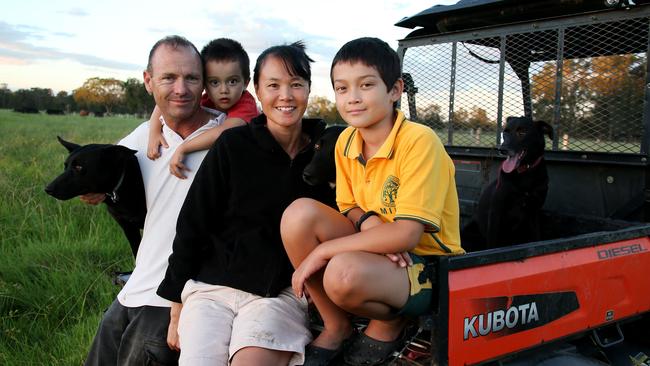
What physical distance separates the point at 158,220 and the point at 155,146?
0.35 metres

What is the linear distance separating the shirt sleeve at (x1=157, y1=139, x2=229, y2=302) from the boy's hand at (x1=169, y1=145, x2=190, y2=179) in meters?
0.26

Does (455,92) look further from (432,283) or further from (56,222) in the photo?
(56,222)

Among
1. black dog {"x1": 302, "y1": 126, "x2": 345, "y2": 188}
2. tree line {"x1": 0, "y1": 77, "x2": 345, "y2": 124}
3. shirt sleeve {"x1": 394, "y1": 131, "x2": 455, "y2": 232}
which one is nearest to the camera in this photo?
shirt sleeve {"x1": 394, "y1": 131, "x2": 455, "y2": 232}

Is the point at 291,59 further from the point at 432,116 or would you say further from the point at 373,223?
the point at 432,116

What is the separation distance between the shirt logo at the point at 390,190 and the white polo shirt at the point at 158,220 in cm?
99

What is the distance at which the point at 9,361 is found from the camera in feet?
11.0

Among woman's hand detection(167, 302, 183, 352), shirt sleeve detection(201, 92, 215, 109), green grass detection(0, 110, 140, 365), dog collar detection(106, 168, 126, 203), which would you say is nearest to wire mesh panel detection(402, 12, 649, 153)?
shirt sleeve detection(201, 92, 215, 109)

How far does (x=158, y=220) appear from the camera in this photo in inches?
103

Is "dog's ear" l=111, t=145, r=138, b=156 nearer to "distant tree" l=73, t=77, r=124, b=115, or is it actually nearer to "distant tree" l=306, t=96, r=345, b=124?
"distant tree" l=306, t=96, r=345, b=124

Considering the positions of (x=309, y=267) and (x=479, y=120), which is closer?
(x=309, y=267)

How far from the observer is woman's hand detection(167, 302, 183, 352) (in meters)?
2.26

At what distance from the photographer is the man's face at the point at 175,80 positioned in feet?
8.55

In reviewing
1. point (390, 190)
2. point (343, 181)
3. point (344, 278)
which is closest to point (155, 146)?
point (343, 181)

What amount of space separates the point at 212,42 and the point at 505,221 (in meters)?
2.33
